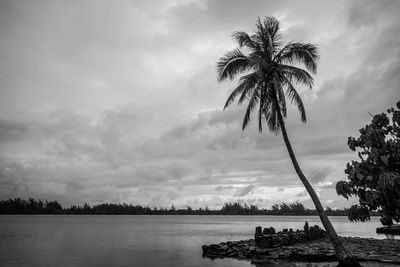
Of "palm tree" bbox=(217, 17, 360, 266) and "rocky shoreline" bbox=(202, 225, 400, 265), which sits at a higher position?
"palm tree" bbox=(217, 17, 360, 266)

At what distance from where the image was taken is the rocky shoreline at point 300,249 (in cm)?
2206

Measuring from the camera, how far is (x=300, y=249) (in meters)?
26.8

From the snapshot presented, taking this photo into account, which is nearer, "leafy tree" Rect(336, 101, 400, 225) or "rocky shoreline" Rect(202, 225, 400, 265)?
"leafy tree" Rect(336, 101, 400, 225)

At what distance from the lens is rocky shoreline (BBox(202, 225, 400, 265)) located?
22.1 m

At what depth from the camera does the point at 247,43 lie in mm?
20359

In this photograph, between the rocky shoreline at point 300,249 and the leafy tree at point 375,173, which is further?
the rocky shoreline at point 300,249

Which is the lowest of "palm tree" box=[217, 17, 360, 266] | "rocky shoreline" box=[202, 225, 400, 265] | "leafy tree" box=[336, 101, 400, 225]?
"rocky shoreline" box=[202, 225, 400, 265]

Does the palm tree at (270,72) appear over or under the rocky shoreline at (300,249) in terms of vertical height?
over

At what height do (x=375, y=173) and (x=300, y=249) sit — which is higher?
(x=375, y=173)

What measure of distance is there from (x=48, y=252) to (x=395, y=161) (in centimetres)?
3960

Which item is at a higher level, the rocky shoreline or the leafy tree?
the leafy tree

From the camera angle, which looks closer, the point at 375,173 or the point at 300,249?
the point at 375,173

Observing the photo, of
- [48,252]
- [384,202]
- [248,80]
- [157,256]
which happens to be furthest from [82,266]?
[384,202]

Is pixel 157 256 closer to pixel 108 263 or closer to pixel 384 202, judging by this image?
pixel 108 263
